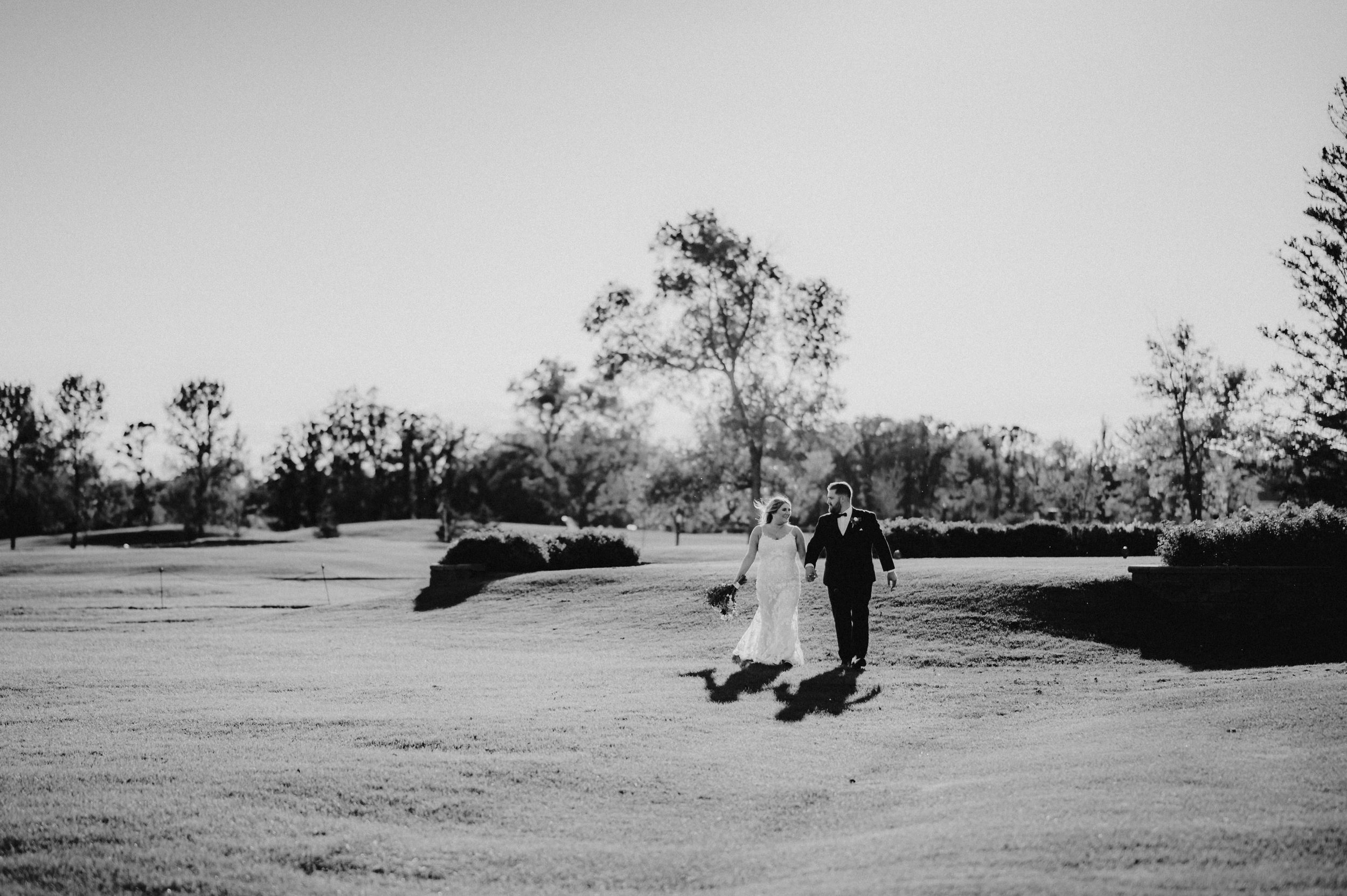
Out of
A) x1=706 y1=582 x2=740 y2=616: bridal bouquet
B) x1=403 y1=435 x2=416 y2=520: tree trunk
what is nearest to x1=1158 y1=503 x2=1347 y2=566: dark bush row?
x1=706 y1=582 x2=740 y2=616: bridal bouquet

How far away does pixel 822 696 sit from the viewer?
12.9 meters

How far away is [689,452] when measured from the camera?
54.1 metres

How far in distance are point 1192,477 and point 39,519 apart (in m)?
85.0

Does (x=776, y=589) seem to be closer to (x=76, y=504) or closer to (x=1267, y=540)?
(x=1267, y=540)

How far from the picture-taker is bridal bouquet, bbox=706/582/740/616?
54.5 ft

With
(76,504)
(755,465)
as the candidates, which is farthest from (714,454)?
(76,504)

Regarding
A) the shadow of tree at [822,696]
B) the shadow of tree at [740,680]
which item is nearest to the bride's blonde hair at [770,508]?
the shadow of tree at [740,680]

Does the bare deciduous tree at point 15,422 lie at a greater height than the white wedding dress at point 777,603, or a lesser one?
greater

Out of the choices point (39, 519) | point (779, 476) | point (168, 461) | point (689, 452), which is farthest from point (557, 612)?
point (39, 519)

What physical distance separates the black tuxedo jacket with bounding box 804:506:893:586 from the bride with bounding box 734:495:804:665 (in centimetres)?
52

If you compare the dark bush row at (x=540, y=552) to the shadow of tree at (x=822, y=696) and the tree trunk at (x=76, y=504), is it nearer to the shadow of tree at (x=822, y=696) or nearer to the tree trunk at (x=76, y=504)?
the shadow of tree at (x=822, y=696)

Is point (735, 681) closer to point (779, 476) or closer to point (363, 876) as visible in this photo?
point (363, 876)

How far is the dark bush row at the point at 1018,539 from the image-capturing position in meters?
27.7

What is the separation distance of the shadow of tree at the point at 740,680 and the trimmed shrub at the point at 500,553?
14.8m
